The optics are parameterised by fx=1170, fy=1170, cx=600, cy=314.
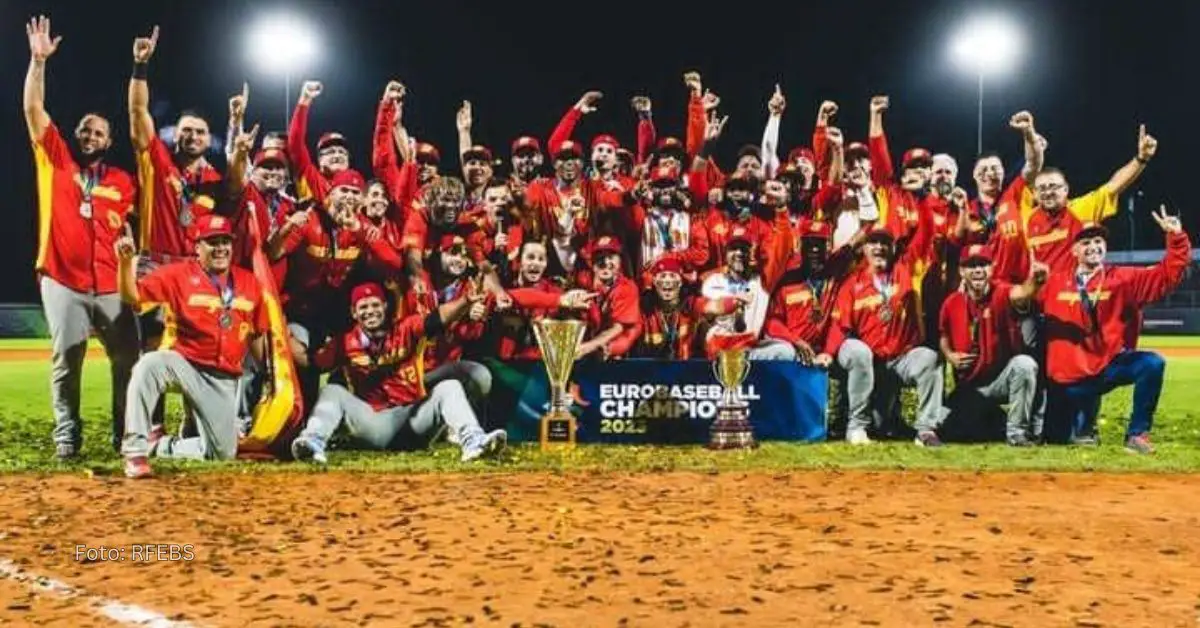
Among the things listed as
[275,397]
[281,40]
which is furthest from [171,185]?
[281,40]

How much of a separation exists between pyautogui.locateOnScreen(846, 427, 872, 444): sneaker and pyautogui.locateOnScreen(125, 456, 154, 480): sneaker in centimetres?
588

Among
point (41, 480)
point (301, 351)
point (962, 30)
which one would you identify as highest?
point (962, 30)

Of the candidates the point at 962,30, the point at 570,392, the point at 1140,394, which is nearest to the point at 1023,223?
the point at 1140,394

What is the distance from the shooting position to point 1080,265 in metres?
10.3

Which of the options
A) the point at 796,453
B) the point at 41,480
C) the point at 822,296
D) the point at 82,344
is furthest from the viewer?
the point at 822,296

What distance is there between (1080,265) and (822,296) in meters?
2.29

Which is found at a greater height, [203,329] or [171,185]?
[171,185]

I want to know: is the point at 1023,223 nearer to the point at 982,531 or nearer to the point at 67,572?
the point at 982,531

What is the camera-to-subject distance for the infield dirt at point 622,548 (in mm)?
4805

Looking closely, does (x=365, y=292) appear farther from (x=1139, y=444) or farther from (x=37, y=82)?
(x=1139, y=444)

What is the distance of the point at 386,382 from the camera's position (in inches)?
380

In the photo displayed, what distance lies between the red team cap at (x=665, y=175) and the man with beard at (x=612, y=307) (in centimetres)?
97

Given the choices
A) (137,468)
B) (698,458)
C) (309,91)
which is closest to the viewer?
(137,468)

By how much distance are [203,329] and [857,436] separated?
5.64 meters
